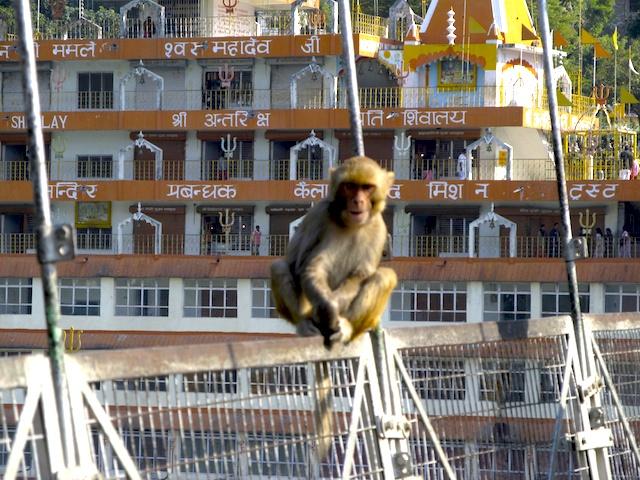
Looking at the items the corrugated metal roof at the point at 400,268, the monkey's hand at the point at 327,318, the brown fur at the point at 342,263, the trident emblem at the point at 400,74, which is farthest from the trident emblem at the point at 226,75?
the monkey's hand at the point at 327,318

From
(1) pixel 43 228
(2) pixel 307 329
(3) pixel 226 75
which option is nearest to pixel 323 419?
(2) pixel 307 329

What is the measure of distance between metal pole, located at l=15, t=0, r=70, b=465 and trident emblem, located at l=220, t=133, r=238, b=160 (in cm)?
4947

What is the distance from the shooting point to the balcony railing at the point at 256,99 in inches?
2160

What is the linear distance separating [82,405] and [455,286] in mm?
44916

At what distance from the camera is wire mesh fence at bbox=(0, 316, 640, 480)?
672cm

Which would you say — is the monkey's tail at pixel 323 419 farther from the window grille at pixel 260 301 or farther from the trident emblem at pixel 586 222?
the window grille at pixel 260 301

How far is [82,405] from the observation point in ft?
21.9

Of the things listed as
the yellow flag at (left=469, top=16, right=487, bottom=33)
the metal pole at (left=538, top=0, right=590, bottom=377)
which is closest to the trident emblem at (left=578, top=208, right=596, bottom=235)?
the yellow flag at (left=469, top=16, right=487, bottom=33)

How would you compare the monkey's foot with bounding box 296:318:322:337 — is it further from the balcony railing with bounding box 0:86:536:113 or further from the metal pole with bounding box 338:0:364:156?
the balcony railing with bounding box 0:86:536:113

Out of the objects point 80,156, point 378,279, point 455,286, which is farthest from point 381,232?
point 80,156

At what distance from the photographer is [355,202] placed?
355 inches

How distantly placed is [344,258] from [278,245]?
153 feet

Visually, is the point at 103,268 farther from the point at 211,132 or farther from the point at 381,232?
the point at 381,232

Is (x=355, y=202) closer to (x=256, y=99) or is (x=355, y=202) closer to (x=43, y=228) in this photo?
(x=43, y=228)
